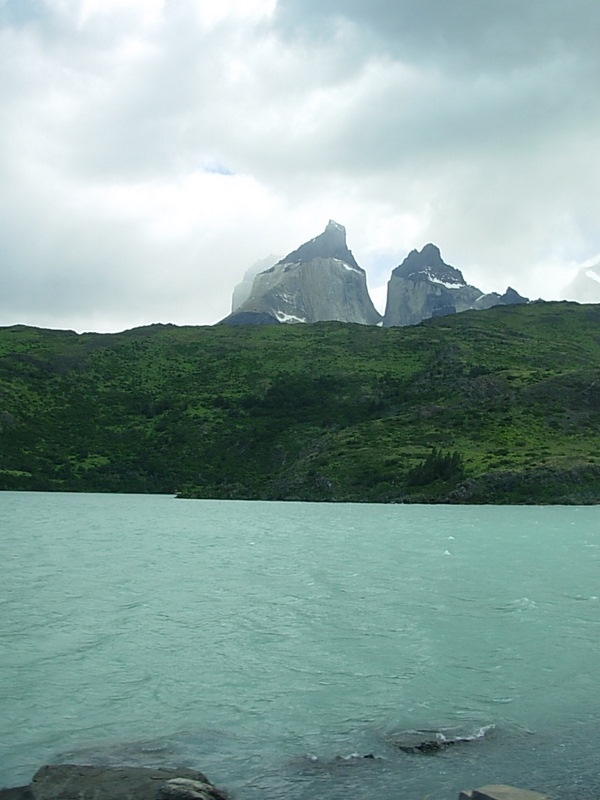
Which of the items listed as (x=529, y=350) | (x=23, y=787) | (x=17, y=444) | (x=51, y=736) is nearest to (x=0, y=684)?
(x=51, y=736)

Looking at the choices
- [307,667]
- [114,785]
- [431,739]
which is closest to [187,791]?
[114,785]

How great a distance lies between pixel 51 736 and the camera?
18.1 m

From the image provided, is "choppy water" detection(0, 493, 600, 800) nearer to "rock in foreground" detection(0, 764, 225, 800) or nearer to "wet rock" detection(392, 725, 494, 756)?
"wet rock" detection(392, 725, 494, 756)

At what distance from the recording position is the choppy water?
53.3 ft

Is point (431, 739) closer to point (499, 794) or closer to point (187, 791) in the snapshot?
point (499, 794)

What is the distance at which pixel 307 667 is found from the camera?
2392cm

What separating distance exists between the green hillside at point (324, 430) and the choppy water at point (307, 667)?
6948 cm

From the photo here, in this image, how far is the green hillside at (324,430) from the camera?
393 ft

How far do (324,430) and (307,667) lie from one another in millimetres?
138425

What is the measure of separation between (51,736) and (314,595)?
1903cm

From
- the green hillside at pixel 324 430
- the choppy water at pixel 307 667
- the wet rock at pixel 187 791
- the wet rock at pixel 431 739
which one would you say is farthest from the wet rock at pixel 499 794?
the green hillside at pixel 324 430

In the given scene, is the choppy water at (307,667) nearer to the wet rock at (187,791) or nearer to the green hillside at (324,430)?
the wet rock at (187,791)

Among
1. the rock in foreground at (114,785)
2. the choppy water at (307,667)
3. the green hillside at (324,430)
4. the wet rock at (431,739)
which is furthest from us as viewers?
the green hillside at (324,430)

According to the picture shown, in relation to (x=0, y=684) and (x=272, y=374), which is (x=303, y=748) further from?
(x=272, y=374)
